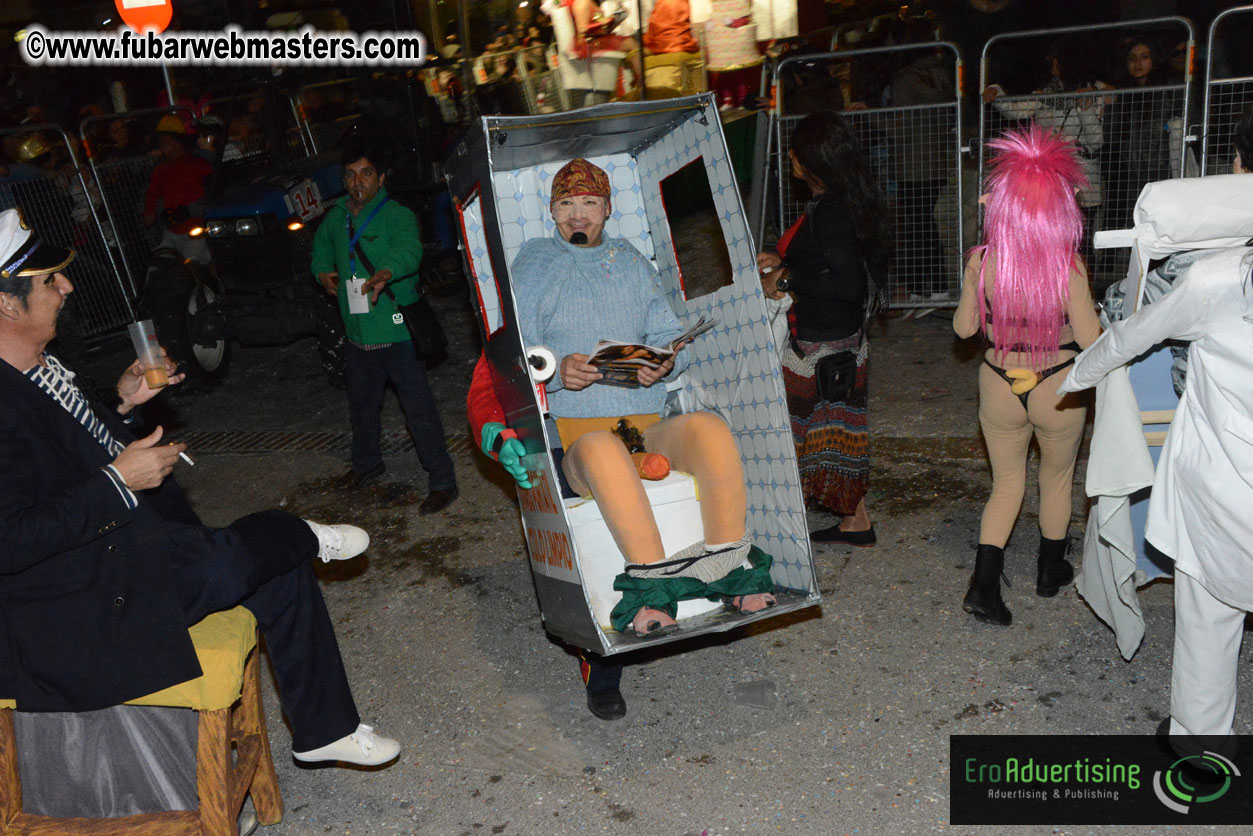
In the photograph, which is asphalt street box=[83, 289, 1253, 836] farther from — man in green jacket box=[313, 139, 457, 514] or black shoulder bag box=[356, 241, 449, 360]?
black shoulder bag box=[356, 241, 449, 360]

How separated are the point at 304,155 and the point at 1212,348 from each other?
8.20 meters

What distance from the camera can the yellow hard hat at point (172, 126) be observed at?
9055mm

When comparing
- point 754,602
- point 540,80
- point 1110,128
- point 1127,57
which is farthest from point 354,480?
point 1127,57

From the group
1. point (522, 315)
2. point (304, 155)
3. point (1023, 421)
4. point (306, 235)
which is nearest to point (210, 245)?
point (306, 235)

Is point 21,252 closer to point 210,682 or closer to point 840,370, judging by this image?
point 210,682

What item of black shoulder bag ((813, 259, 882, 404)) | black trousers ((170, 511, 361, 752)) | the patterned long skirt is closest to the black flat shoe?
the patterned long skirt

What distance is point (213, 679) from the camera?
2973mm

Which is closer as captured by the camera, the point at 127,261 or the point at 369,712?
the point at 369,712

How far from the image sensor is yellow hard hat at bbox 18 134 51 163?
9.75 m

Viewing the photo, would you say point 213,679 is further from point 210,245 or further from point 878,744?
point 210,245

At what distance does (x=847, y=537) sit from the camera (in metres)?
4.80

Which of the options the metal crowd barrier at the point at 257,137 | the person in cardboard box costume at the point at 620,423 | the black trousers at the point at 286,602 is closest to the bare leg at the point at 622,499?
the person in cardboard box costume at the point at 620,423

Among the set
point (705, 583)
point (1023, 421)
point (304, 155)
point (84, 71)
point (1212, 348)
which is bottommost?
point (705, 583)

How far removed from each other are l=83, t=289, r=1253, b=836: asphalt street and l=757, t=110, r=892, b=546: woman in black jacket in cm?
39
